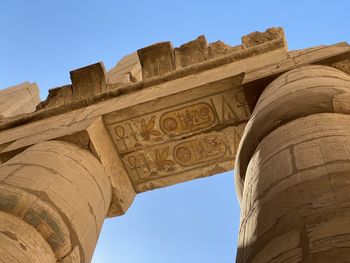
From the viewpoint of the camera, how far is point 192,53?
23.2 ft

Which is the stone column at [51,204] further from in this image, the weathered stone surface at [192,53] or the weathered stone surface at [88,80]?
the weathered stone surface at [192,53]

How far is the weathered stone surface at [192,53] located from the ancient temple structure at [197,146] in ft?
0.08

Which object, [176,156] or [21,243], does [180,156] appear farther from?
[21,243]

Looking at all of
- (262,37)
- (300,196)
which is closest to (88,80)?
(262,37)

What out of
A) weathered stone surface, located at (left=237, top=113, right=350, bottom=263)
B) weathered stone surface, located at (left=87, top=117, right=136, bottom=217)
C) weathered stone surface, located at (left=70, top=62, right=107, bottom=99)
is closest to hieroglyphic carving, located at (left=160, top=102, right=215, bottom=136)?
weathered stone surface, located at (left=87, top=117, right=136, bottom=217)

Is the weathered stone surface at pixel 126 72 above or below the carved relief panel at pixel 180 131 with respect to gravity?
above

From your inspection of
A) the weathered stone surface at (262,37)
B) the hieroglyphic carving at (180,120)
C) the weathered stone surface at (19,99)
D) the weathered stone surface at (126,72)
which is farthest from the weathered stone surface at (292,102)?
the weathered stone surface at (19,99)

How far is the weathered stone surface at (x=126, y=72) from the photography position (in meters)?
7.97

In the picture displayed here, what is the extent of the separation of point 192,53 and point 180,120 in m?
1.59

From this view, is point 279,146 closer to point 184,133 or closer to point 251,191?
point 251,191

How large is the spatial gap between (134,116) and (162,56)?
1.58m

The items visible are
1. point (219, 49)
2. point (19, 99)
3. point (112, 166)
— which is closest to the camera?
point (112, 166)

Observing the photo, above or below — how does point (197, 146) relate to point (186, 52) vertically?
below

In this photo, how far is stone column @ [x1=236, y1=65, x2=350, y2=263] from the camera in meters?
2.12
